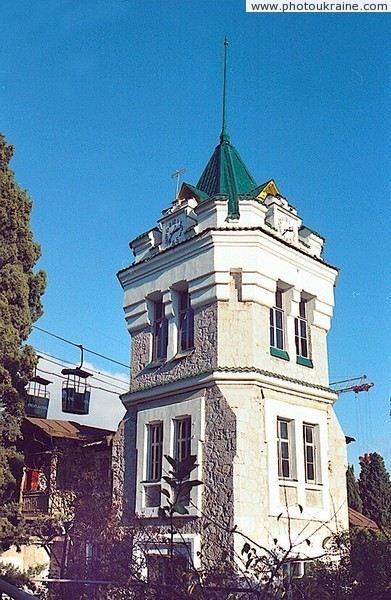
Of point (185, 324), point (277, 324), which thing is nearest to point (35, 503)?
point (185, 324)

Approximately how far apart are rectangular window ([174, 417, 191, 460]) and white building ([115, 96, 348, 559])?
27mm

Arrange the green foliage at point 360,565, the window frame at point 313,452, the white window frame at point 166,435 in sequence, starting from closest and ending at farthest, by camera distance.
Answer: the green foliage at point 360,565, the white window frame at point 166,435, the window frame at point 313,452

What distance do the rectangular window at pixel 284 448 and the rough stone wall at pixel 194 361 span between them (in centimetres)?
200

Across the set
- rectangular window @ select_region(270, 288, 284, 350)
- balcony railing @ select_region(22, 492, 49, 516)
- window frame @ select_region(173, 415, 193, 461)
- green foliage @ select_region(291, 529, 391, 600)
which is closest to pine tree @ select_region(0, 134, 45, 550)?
balcony railing @ select_region(22, 492, 49, 516)

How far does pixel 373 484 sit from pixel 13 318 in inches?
785

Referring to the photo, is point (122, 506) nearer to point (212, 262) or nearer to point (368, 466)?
point (212, 262)


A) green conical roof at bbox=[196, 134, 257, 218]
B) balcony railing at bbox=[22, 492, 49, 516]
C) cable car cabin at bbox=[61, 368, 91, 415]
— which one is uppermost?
green conical roof at bbox=[196, 134, 257, 218]

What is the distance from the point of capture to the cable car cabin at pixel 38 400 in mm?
20516

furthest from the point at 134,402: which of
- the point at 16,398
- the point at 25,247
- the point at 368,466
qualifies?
the point at 368,466

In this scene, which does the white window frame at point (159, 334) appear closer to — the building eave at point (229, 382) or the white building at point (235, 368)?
the white building at point (235, 368)

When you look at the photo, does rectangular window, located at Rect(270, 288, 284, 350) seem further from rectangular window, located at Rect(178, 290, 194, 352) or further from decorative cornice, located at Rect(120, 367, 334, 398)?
rectangular window, located at Rect(178, 290, 194, 352)

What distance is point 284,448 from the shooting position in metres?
13.4

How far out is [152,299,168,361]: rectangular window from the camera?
49.5 feet

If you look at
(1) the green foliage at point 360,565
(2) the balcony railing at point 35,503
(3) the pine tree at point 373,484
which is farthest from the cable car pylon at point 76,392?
(3) the pine tree at point 373,484
